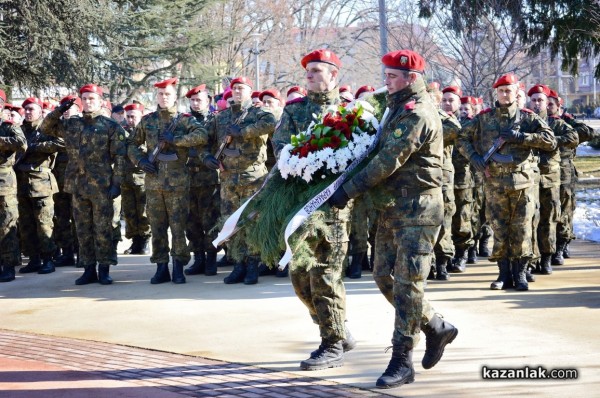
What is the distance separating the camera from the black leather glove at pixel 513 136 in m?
9.63

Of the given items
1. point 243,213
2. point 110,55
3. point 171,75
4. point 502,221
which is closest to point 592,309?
point 502,221

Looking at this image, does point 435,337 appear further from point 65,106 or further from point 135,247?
point 135,247

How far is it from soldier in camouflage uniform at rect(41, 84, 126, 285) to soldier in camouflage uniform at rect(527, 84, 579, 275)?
516 centimetres

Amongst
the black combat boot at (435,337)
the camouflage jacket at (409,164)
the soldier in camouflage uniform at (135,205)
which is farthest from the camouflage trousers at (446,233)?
the soldier in camouflage uniform at (135,205)

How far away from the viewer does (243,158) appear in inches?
432

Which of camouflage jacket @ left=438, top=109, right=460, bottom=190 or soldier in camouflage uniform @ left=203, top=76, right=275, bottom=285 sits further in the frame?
soldier in camouflage uniform @ left=203, top=76, right=275, bottom=285

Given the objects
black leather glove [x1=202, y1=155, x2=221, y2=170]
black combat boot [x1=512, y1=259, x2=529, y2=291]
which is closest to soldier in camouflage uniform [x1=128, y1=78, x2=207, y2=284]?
black leather glove [x1=202, y1=155, x2=221, y2=170]

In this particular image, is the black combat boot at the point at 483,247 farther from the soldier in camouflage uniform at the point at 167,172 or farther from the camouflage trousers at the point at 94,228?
the camouflage trousers at the point at 94,228

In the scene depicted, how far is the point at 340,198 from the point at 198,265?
5.90 metres

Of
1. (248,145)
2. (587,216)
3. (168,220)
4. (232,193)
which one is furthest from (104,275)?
(587,216)

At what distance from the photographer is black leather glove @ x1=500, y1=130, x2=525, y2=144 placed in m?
9.63

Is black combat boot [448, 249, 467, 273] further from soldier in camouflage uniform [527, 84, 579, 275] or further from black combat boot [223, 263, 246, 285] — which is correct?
black combat boot [223, 263, 246, 285]

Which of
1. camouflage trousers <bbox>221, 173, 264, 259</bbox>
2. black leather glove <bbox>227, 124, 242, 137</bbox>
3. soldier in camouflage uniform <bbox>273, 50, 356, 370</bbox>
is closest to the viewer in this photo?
soldier in camouflage uniform <bbox>273, 50, 356, 370</bbox>

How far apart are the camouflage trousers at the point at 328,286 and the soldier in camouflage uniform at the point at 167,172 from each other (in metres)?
4.35
